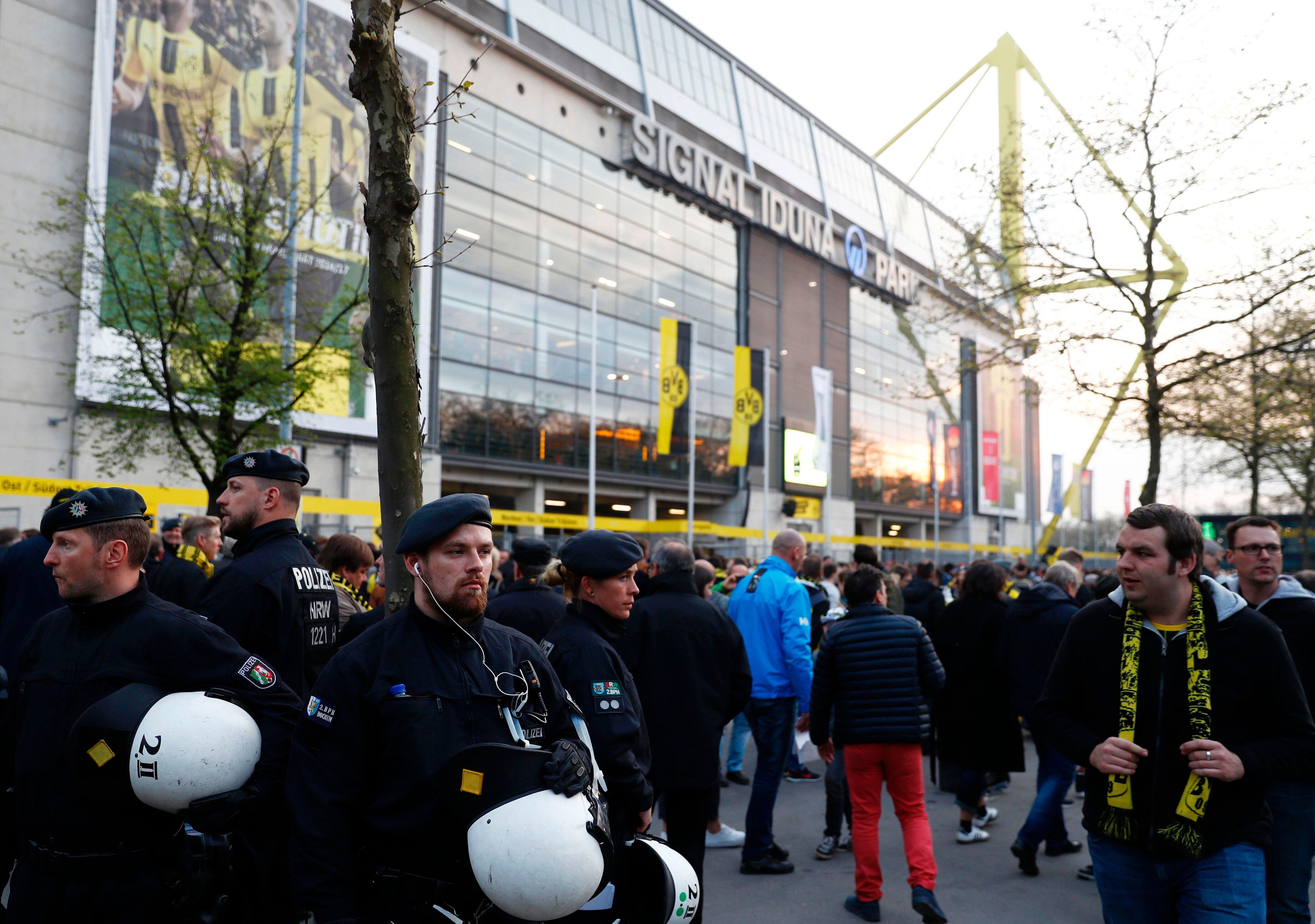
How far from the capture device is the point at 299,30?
701 inches

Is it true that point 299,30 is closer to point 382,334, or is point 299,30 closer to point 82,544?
point 382,334

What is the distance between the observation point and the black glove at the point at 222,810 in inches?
107

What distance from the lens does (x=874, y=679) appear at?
6.05 metres

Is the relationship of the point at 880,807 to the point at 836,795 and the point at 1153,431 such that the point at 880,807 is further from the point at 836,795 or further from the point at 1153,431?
the point at 1153,431

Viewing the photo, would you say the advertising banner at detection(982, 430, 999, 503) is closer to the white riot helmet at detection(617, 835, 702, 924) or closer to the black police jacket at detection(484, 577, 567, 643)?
the black police jacket at detection(484, 577, 567, 643)

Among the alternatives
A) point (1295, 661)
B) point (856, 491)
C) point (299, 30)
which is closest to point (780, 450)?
point (856, 491)

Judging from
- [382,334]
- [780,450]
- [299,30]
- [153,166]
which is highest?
[299,30]

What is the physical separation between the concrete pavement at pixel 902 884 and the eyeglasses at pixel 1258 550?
8.00ft

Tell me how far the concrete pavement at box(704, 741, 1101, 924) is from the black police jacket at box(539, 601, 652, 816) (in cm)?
266

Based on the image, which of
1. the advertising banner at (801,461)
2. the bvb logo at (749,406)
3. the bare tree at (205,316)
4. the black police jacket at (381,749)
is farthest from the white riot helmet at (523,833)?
the advertising banner at (801,461)

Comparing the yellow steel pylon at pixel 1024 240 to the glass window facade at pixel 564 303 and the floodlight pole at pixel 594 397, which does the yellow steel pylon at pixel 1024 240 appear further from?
the glass window facade at pixel 564 303

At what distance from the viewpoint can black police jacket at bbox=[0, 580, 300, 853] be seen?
9.24 feet

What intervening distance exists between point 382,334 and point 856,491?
151ft

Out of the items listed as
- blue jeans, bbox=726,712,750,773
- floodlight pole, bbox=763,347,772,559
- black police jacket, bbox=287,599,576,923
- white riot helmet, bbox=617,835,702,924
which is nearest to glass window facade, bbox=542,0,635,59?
floodlight pole, bbox=763,347,772,559
